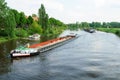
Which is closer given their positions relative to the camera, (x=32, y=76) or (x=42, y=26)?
(x=32, y=76)

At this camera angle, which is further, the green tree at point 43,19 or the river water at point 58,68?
the green tree at point 43,19

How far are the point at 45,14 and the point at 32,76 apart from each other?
122278 mm

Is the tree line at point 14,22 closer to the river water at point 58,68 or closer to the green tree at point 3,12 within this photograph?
the green tree at point 3,12

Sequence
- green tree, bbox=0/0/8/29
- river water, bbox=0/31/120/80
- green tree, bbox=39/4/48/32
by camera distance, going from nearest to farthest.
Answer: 1. river water, bbox=0/31/120/80
2. green tree, bbox=0/0/8/29
3. green tree, bbox=39/4/48/32

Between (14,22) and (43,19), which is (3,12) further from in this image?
(43,19)

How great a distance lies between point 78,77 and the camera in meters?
42.8

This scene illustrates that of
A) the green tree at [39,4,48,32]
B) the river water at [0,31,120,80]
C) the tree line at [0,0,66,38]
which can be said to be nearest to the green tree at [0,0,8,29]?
the tree line at [0,0,66,38]

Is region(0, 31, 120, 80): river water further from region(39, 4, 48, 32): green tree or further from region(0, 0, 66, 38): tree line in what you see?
region(39, 4, 48, 32): green tree

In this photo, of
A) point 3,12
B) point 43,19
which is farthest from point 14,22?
point 43,19

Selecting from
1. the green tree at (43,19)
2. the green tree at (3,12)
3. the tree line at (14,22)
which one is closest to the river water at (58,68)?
the tree line at (14,22)

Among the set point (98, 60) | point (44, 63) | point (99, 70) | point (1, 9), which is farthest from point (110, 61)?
point (1, 9)

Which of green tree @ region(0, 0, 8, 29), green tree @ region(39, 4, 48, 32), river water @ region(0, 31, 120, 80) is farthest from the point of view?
green tree @ region(39, 4, 48, 32)

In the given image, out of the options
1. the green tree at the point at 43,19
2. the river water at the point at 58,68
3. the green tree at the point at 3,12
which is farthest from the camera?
the green tree at the point at 43,19

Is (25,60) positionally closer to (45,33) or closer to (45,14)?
(45,33)
